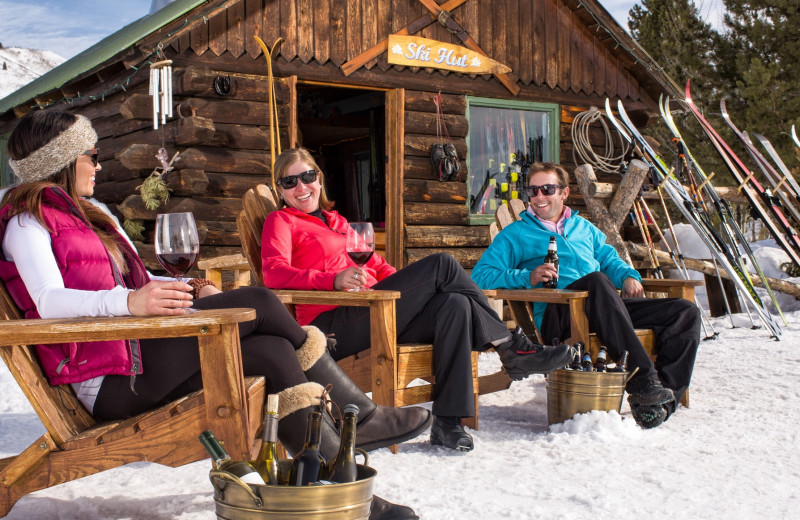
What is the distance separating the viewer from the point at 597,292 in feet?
12.2

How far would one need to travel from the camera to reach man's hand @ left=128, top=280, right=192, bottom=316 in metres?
1.89

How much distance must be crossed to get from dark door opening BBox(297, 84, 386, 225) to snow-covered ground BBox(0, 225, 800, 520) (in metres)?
5.87

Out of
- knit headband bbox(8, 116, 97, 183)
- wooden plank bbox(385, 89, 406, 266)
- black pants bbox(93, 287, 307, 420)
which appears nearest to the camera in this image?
black pants bbox(93, 287, 307, 420)

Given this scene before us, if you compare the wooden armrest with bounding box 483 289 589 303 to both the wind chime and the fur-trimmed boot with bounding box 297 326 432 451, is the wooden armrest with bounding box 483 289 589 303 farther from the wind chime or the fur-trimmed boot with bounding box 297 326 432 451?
the wind chime

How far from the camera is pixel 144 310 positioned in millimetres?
1902

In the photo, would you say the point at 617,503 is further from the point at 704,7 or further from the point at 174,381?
the point at 704,7

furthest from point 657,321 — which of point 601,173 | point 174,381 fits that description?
point 601,173

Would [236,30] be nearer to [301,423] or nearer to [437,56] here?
[437,56]

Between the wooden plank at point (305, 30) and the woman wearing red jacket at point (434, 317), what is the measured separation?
337 centimetres

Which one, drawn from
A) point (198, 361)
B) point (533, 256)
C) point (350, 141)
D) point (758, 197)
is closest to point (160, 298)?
point (198, 361)

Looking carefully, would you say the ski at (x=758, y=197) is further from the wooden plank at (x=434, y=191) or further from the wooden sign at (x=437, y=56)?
the wooden plank at (x=434, y=191)

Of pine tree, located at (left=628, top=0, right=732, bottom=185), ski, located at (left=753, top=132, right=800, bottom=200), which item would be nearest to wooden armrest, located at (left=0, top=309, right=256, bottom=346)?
ski, located at (left=753, top=132, right=800, bottom=200)

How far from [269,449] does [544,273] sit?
7.55 ft

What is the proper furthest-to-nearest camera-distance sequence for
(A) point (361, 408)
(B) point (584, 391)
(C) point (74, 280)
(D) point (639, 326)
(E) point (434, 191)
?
(E) point (434, 191), (D) point (639, 326), (B) point (584, 391), (A) point (361, 408), (C) point (74, 280)
